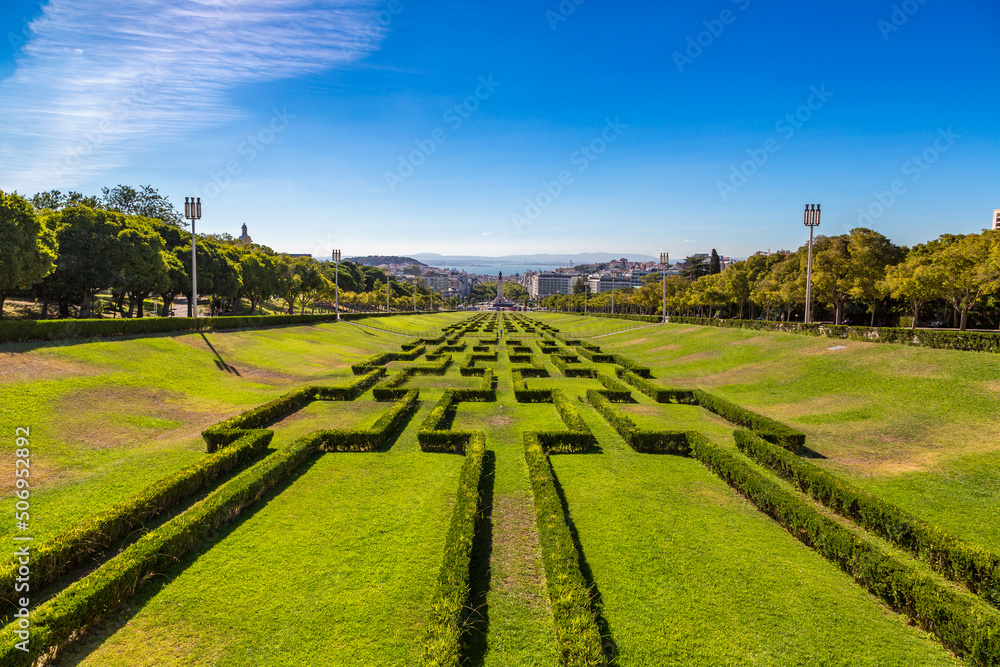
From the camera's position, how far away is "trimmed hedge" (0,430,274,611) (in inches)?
289

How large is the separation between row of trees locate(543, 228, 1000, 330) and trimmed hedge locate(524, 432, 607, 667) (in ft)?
130

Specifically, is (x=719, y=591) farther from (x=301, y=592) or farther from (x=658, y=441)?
(x=658, y=441)

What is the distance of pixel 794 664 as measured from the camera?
20.9 feet

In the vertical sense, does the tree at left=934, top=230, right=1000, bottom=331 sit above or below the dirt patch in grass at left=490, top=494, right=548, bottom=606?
above

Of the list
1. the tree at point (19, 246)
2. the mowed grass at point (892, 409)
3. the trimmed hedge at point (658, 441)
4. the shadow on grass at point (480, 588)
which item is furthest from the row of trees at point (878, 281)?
the tree at point (19, 246)

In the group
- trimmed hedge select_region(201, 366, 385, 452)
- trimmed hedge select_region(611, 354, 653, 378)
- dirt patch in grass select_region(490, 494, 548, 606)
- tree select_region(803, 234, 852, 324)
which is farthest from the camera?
tree select_region(803, 234, 852, 324)

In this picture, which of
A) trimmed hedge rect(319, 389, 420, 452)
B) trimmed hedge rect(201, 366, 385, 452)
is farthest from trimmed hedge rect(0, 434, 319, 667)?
trimmed hedge rect(201, 366, 385, 452)

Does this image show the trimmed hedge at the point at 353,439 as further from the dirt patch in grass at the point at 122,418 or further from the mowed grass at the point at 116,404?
the dirt patch in grass at the point at 122,418

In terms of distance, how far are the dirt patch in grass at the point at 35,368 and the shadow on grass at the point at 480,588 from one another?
18.5 metres

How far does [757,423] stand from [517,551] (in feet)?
41.5

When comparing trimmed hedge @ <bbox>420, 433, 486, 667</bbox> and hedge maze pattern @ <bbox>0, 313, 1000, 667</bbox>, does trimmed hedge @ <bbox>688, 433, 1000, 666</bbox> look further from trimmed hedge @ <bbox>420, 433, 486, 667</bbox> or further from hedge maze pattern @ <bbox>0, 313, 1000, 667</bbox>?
trimmed hedge @ <bbox>420, 433, 486, 667</bbox>

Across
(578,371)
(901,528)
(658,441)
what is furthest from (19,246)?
(901,528)

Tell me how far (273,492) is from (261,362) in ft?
68.4

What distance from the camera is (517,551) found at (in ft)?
29.7
